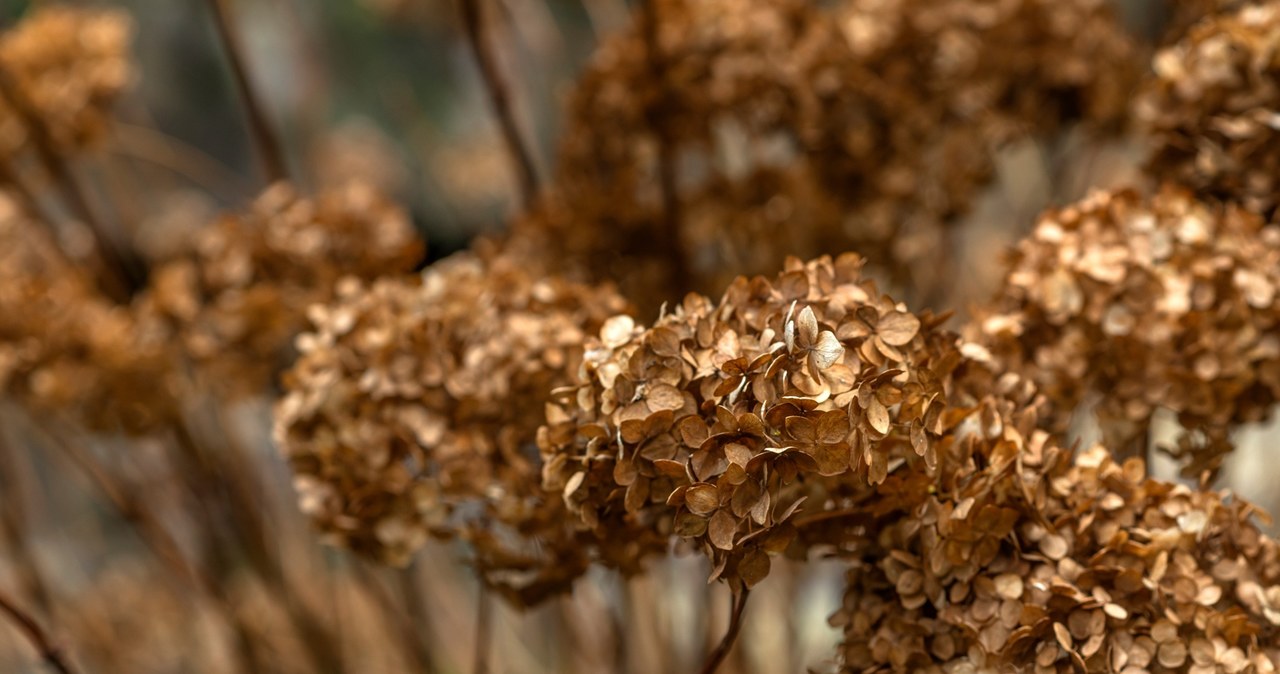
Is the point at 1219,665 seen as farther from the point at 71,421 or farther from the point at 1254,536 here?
the point at 71,421

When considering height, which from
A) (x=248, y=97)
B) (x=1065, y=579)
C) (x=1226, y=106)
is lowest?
(x=1065, y=579)

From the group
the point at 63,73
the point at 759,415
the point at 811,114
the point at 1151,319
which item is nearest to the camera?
the point at 759,415

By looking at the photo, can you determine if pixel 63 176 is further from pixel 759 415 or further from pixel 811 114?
pixel 759 415

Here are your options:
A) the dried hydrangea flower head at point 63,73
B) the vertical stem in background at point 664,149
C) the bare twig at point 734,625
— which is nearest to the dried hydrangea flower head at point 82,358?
the dried hydrangea flower head at point 63,73

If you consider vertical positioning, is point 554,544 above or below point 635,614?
above

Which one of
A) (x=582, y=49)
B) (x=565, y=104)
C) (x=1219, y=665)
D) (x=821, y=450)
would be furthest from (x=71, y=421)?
(x=582, y=49)

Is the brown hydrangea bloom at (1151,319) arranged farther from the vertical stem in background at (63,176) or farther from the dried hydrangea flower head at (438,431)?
the vertical stem in background at (63,176)

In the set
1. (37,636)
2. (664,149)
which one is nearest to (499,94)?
(664,149)

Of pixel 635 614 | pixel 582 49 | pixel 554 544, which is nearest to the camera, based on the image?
pixel 554 544
